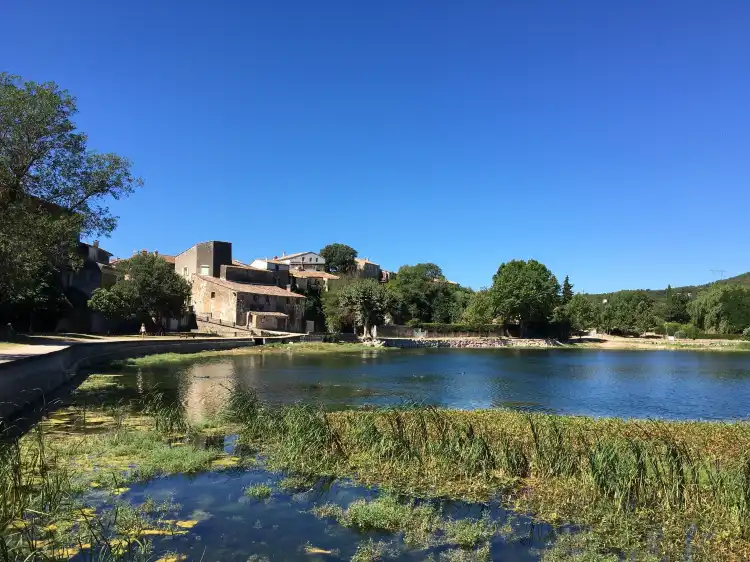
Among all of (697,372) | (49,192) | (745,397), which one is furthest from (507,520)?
(697,372)

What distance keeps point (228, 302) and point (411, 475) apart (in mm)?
68069

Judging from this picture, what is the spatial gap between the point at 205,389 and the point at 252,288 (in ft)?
177

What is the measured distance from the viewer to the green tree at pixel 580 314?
10269 cm

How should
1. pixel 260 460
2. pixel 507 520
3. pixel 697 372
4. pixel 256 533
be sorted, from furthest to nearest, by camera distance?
pixel 697 372
pixel 260 460
pixel 507 520
pixel 256 533

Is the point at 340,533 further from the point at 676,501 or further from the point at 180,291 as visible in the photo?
the point at 180,291

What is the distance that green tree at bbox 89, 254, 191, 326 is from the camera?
53469mm

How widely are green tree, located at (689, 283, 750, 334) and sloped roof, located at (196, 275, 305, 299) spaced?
7522 cm

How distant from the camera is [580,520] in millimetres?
8781

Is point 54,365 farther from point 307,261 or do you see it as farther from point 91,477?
point 307,261

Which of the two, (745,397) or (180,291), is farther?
(180,291)

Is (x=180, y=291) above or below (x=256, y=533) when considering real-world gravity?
above

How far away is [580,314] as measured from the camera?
10456 centimetres

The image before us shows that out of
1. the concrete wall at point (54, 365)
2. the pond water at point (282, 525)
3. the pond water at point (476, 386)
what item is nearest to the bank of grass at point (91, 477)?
the pond water at point (282, 525)

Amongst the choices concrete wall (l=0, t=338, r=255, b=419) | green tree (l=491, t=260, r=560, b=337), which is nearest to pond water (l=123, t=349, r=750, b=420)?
concrete wall (l=0, t=338, r=255, b=419)
